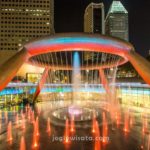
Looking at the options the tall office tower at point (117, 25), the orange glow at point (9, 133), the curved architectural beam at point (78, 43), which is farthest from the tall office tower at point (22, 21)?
the tall office tower at point (117, 25)

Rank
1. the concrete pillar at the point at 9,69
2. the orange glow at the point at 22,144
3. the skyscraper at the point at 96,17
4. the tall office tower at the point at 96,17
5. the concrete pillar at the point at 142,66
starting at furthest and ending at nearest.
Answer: the skyscraper at the point at 96,17, the tall office tower at the point at 96,17, the concrete pillar at the point at 142,66, the concrete pillar at the point at 9,69, the orange glow at the point at 22,144

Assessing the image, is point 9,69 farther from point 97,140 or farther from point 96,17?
point 96,17

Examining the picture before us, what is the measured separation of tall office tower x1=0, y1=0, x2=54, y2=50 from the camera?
3718 inches

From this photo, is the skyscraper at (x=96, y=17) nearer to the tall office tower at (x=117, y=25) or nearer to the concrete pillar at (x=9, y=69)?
the tall office tower at (x=117, y=25)

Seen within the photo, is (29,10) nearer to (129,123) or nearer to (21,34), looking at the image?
(21,34)

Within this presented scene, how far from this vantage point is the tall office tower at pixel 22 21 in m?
94.4

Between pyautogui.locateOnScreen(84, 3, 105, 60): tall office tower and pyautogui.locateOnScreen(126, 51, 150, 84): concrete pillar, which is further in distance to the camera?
pyautogui.locateOnScreen(84, 3, 105, 60): tall office tower

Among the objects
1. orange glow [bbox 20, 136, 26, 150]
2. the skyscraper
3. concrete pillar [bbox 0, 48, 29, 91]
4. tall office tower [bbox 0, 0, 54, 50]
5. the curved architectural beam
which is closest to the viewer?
orange glow [bbox 20, 136, 26, 150]

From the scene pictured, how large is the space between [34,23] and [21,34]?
25.3ft

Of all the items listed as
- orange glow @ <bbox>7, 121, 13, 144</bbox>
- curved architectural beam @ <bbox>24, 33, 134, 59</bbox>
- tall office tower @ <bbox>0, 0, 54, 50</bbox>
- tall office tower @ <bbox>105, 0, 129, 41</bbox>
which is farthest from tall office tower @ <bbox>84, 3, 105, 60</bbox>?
orange glow @ <bbox>7, 121, 13, 144</bbox>

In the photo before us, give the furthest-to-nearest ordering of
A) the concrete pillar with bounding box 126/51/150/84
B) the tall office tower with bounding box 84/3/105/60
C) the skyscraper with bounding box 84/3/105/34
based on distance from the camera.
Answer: the skyscraper with bounding box 84/3/105/34, the tall office tower with bounding box 84/3/105/60, the concrete pillar with bounding box 126/51/150/84

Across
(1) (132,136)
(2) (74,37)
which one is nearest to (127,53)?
(2) (74,37)

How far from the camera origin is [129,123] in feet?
62.0

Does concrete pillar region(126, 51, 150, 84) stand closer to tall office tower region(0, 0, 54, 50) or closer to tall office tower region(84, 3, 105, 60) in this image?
tall office tower region(0, 0, 54, 50)
